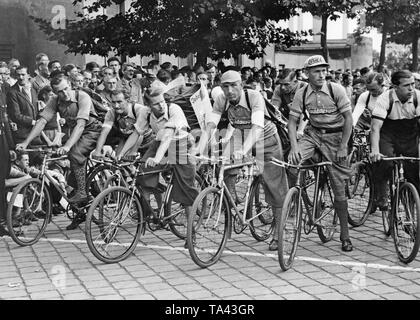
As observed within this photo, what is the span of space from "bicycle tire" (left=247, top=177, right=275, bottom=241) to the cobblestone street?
160mm

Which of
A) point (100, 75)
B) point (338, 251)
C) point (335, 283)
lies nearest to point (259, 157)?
point (338, 251)

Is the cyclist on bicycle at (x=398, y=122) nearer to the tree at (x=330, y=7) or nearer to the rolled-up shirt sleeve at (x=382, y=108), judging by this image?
the rolled-up shirt sleeve at (x=382, y=108)

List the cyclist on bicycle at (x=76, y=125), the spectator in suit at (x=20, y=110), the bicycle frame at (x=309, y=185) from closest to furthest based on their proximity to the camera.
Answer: the bicycle frame at (x=309, y=185)
the cyclist on bicycle at (x=76, y=125)
the spectator in suit at (x=20, y=110)

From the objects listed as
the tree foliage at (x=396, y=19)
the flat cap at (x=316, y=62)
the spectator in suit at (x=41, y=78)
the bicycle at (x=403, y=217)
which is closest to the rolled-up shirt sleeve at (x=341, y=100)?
the flat cap at (x=316, y=62)

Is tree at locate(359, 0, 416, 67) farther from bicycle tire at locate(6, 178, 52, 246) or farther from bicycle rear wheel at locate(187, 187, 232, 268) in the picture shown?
bicycle rear wheel at locate(187, 187, 232, 268)

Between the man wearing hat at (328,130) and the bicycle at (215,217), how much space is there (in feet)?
2.00

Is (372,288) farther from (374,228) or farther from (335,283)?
(374,228)

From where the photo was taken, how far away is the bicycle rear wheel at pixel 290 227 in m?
6.76

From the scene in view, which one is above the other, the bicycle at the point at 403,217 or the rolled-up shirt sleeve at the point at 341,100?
the rolled-up shirt sleeve at the point at 341,100

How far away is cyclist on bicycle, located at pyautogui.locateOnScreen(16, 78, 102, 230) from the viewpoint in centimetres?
873

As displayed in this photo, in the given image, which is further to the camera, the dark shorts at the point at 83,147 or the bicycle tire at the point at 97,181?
the bicycle tire at the point at 97,181

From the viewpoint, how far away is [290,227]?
22.8 feet

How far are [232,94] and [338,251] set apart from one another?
6.55ft

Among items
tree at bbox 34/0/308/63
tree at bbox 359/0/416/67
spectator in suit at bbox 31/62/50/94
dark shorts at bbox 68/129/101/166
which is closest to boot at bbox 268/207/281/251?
dark shorts at bbox 68/129/101/166
